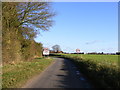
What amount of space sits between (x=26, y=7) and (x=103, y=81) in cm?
2149

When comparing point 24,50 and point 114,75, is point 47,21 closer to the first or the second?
point 24,50

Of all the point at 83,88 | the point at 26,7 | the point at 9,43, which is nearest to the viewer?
the point at 83,88

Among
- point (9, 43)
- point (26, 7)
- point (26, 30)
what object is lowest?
point (9, 43)

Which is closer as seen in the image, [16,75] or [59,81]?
[59,81]

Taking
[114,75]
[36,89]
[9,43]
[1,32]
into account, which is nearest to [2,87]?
[36,89]

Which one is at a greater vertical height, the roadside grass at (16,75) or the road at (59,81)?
the roadside grass at (16,75)

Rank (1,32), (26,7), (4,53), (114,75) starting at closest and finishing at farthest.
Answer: (114,75) < (1,32) < (4,53) < (26,7)

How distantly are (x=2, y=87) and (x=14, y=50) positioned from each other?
42.2 ft

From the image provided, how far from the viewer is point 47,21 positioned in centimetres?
2834

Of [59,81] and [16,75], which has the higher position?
[16,75]

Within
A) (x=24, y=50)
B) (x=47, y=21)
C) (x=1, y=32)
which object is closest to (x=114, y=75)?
(x=1, y=32)

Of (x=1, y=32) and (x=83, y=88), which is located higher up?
(x=1, y=32)

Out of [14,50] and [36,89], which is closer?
[36,89]

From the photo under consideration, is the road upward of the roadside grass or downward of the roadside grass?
downward
